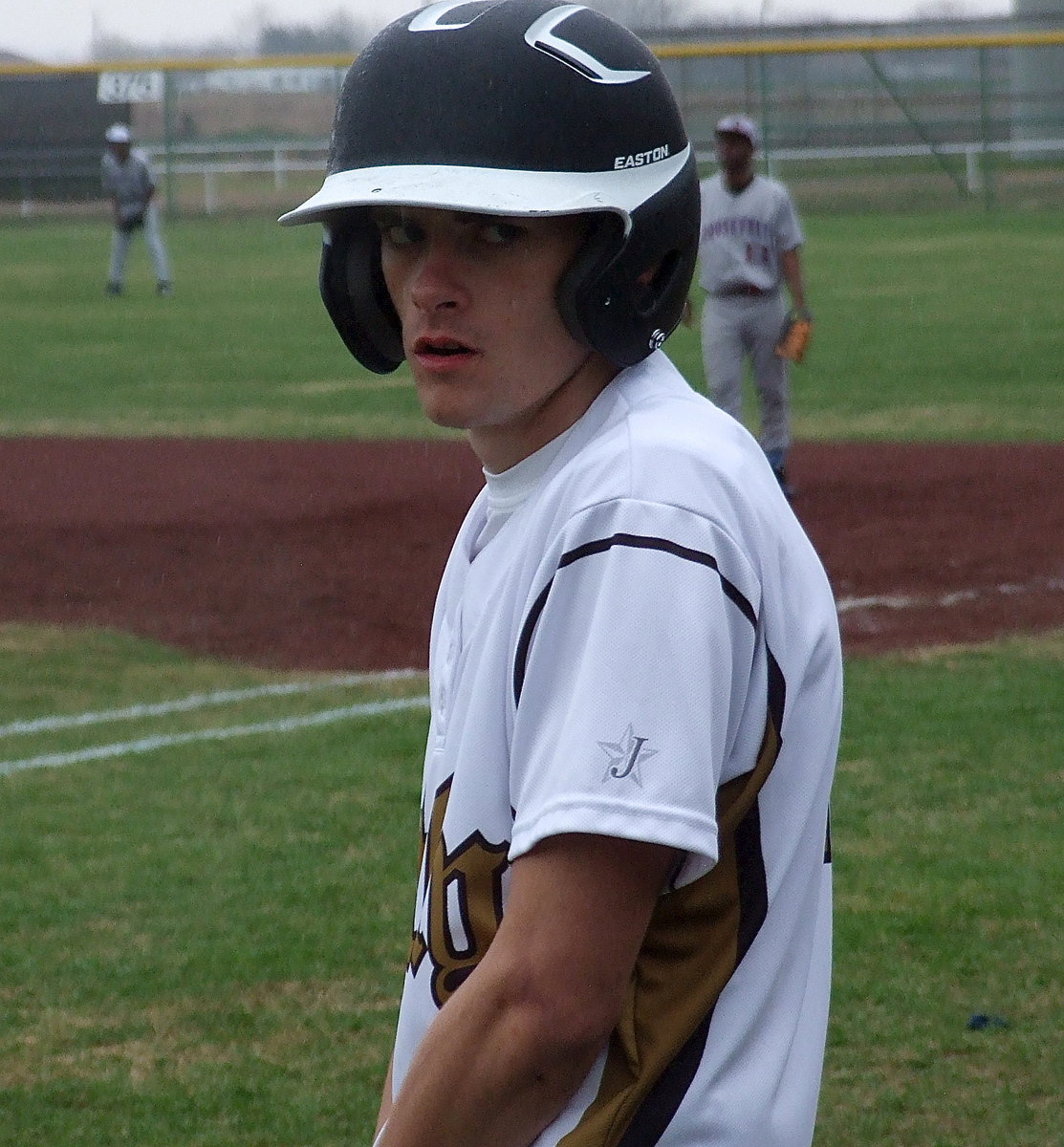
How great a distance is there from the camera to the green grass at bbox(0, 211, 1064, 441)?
47.7 ft

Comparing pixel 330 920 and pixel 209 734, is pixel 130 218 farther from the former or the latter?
pixel 330 920

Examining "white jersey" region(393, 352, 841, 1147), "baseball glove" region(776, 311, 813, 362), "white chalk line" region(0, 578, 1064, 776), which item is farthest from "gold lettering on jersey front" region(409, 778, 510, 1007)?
"baseball glove" region(776, 311, 813, 362)

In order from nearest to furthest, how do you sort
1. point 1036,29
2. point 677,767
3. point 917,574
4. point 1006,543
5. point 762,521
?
1. point 677,767
2. point 762,521
3. point 917,574
4. point 1006,543
5. point 1036,29

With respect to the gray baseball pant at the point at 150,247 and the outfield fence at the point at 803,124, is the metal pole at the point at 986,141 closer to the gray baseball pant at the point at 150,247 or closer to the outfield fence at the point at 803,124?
the outfield fence at the point at 803,124

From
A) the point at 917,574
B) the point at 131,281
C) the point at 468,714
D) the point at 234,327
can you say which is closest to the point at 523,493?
the point at 468,714

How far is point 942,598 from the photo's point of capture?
28.2ft

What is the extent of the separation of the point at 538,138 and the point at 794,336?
31.0ft

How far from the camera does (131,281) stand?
27.2m

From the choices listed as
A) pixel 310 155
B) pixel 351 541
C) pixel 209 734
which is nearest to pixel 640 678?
pixel 209 734

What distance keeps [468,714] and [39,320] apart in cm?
2167

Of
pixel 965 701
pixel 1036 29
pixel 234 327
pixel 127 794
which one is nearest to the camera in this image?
pixel 127 794

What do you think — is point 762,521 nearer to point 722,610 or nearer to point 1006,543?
point 722,610

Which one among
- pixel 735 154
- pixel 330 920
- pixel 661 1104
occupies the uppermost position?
pixel 661 1104

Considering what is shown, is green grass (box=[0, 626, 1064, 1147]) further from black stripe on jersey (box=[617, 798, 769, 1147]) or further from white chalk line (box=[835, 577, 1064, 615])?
black stripe on jersey (box=[617, 798, 769, 1147])
